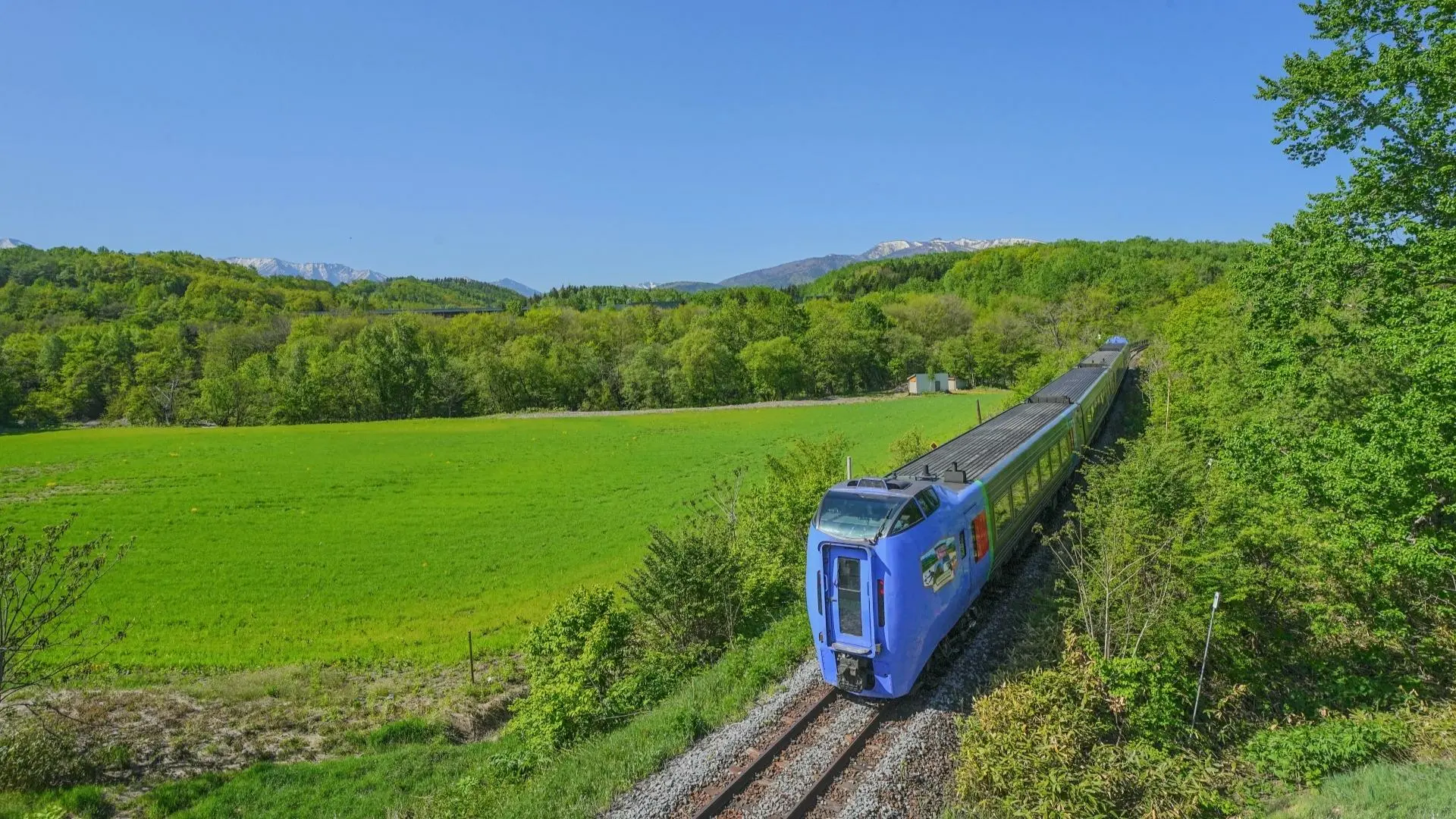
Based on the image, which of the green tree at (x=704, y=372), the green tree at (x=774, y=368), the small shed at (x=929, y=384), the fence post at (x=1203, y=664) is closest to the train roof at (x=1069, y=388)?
the fence post at (x=1203, y=664)

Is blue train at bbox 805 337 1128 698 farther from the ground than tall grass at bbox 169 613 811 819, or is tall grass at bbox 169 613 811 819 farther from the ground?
blue train at bbox 805 337 1128 698

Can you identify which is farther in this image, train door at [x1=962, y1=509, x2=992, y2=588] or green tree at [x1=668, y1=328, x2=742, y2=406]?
green tree at [x1=668, y1=328, x2=742, y2=406]

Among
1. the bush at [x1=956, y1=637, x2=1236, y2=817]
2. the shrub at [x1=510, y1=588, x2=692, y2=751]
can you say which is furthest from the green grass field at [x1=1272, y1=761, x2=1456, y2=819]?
the shrub at [x1=510, y1=588, x2=692, y2=751]

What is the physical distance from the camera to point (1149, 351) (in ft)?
178

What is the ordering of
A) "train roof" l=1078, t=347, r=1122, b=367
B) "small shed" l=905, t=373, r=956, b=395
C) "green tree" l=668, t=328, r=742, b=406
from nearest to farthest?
"train roof" l=1078, t=347, r=1122, b=367, "small shed" l=905, t=373, r=956, b=395, "green tree" l=668, t=328, r=742, b=406

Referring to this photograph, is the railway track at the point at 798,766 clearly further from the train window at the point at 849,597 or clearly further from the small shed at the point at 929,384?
the small shed at the point at 929,384

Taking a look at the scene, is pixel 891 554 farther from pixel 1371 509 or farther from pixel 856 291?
pixel 856 291

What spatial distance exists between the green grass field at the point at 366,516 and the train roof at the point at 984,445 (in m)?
13.9

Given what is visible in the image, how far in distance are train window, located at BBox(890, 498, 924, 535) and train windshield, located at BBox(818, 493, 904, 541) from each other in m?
0.12

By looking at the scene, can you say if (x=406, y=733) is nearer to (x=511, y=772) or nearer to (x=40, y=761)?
(x=511, y=772)

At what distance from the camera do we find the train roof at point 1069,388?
22.9 m

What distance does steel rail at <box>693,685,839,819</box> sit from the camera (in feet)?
25.9

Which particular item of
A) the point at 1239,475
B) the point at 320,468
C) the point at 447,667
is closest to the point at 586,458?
the point at 320,468

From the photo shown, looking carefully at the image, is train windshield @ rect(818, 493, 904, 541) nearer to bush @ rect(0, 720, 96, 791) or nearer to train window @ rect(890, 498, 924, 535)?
train window @ rect(890, 498, 924, 535)
